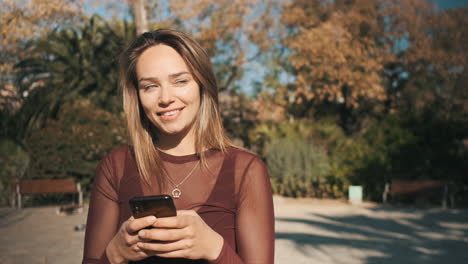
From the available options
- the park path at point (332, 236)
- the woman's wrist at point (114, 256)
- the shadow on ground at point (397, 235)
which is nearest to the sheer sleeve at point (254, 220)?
the woman's wrist at point (114, 256)

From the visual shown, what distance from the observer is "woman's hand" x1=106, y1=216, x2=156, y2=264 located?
1.37 meters

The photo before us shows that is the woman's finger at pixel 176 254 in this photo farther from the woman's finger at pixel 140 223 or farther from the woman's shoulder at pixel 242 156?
the woman's shoulder at pixel 242 156

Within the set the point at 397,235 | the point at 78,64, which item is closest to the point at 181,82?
the point at 397,235

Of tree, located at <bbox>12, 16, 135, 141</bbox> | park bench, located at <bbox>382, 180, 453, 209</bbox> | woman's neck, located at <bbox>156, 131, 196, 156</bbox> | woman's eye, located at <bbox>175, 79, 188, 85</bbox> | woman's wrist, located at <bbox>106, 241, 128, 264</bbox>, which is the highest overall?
tree, located at <bbox>12, 16, 135, 141</bbox>

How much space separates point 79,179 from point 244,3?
32.6 feet

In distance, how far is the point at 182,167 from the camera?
1.83m

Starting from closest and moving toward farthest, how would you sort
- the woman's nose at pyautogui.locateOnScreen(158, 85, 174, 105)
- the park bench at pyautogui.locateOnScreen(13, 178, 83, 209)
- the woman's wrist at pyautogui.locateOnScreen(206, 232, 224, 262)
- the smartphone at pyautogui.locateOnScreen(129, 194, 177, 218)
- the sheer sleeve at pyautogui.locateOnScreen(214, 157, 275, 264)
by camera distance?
1. the smartphone at pyautogui.locateOnScreen(129, 194, 177, 218)
2. the woman's wrist at pyautogui.locateOnScreen(206, 232, 224, 262)
3. the sheer sleeve at pyautogui.locateOnScreen(214, 157, 275, 264)
4. the woman's nose at pyautogui.locateOnScreen(158, 85, 174, 105)
5. the park bench at pyautogui.locateOnScreen(13, 178, 83, 209)

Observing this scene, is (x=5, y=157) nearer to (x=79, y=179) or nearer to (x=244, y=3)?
(x=79, y=179)

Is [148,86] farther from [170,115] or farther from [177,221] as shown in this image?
[177,221]

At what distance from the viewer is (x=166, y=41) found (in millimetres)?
1812

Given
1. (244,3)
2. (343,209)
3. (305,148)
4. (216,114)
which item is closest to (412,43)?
(244,3)

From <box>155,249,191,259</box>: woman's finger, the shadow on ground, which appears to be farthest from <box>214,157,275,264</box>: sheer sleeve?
the shadow on ground

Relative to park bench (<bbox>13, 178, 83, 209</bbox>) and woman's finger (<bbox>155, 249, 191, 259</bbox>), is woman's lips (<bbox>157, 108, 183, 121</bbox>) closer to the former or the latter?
woman's finger (<bbox>155, 249, 191, 259</bbox>)

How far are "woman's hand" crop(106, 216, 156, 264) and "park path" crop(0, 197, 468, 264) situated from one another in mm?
4897
